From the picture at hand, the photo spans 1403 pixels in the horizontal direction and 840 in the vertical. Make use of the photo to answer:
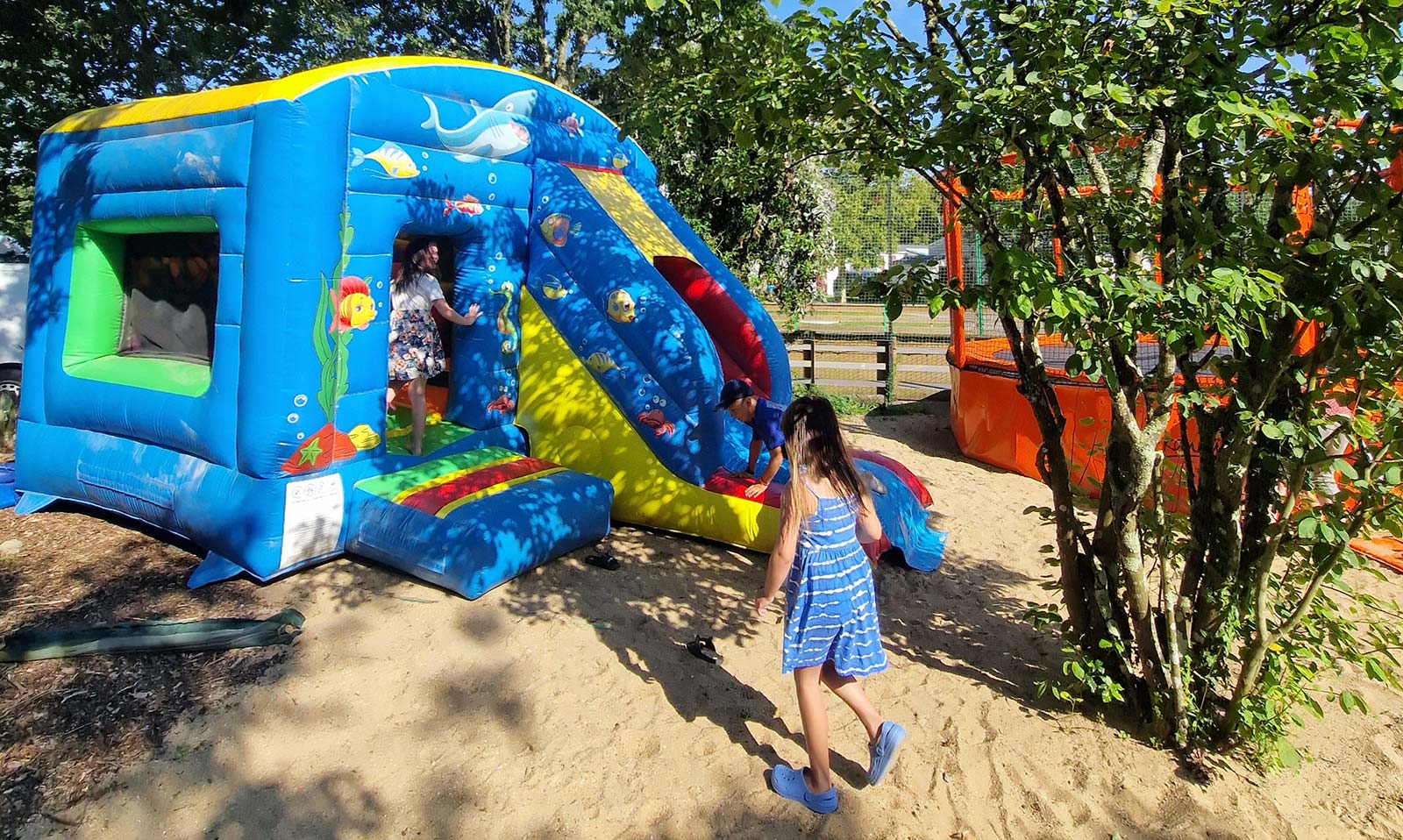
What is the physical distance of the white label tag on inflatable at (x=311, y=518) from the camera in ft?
14.0

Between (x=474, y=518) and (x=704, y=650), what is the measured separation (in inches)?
54.0

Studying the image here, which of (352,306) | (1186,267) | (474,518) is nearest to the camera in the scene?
(1186,267)

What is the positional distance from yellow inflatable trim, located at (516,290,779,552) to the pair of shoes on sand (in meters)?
1.90

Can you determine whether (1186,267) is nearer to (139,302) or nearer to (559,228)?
(559,228)

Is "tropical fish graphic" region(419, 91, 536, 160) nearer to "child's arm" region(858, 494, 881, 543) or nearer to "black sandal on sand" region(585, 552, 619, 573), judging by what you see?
"black sandal on sand" region(585, 552, 619, 573)

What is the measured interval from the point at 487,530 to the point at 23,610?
2270 millimetres

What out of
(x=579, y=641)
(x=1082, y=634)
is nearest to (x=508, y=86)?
(x=579, y=641)

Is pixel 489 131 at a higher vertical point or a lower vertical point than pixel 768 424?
higher

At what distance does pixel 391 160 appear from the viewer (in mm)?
4578

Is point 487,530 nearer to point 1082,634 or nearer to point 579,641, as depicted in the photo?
point 579,641

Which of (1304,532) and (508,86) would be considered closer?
(1304,532)

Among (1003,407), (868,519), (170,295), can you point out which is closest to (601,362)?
(868,519)

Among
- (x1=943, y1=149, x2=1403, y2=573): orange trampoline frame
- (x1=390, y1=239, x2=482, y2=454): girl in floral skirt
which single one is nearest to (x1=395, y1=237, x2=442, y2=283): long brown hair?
(x1=390, y1=239, x2=482, y2=454): girl in floral skirt

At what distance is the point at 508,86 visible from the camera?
5379 mm
